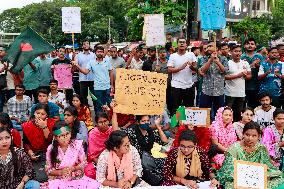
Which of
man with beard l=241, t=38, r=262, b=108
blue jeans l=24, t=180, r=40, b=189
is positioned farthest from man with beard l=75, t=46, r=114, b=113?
blue jeans l=24, t=180, r=40, b=189

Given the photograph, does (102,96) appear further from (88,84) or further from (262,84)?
(262,84)

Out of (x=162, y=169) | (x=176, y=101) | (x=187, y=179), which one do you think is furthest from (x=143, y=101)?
(x=176, y=101)

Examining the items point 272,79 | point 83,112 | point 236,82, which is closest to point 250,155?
point 236,82

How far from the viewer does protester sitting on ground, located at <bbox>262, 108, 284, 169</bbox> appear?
553 cm

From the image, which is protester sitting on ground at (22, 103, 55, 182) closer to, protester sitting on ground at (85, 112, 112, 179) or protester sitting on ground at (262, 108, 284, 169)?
protester sitting on ground at (85, 112, 112, 179)

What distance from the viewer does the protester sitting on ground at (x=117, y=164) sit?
4.74 m

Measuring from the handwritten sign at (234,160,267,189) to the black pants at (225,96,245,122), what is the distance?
137 inches

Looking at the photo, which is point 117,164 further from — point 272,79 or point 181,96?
point 272,79

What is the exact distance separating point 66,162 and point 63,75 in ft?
14.3

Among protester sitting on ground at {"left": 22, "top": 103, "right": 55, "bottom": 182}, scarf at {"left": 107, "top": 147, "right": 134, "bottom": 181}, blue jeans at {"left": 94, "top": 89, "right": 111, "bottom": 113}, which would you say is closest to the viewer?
scarf at {"left": 107, "top": 147, "right": 134, "bottom": 181}

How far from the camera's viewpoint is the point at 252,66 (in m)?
8.09

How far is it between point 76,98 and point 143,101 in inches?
70.6

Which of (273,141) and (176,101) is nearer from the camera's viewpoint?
(273,141)

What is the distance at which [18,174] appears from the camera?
4.65 meters
